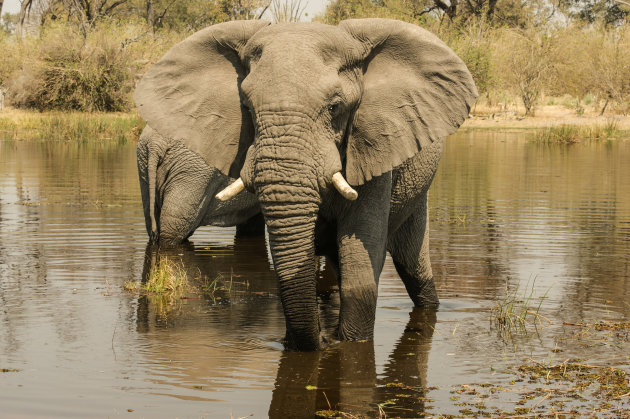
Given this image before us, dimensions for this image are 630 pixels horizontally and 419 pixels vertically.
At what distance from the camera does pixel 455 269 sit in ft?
29.9

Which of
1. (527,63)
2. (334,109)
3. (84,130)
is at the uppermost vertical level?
(527,63)

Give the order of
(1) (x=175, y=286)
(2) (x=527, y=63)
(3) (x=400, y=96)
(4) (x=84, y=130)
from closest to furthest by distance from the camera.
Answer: (3) (x=400, y=96) → (1) (x=175, y=286) → (4) (x=84, y=130) → (2) (x=527, y=63)

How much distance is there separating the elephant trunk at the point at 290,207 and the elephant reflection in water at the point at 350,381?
0.40 meters

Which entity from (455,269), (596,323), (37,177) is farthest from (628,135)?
(596,323)

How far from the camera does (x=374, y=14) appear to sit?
47938 mm

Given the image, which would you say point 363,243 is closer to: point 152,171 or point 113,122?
point 152,171

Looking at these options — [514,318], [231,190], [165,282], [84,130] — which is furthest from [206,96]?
[84,130]

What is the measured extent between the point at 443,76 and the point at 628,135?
24667mm

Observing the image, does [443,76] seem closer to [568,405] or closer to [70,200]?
[568,405]

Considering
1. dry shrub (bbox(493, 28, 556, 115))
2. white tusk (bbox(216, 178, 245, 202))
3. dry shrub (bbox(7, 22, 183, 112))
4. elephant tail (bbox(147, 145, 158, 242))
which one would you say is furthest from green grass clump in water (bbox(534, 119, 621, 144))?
white tusk (bbox(216, 178, 245, 202))

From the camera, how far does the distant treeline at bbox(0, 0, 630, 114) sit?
32.5m

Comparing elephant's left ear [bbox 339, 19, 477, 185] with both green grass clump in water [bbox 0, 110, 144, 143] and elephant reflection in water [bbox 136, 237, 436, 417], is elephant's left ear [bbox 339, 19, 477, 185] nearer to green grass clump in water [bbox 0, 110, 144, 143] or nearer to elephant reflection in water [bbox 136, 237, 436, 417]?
elephant reflection in water [bbox 136, 237, 436, 417]

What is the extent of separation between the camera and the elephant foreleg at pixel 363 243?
593cm

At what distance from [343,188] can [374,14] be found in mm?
43735
